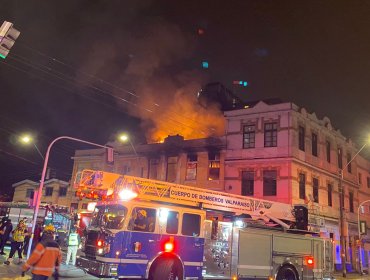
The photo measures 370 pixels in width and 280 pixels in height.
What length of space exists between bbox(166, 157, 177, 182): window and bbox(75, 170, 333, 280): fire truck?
55.6 feet

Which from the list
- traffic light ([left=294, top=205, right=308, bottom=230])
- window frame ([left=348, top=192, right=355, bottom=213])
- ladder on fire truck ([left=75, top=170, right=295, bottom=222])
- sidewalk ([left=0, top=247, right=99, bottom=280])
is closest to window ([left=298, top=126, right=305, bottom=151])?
window frame ([left=348, top=192, right=355, bottom=213])

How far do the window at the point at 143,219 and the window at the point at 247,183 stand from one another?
17301mm

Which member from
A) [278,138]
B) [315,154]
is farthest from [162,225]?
[315,154]

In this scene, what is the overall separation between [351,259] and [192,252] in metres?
25.5

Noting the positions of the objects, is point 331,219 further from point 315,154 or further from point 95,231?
point 95,231

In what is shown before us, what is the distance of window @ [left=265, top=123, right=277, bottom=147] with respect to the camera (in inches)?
1040

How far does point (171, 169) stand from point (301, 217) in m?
16.8

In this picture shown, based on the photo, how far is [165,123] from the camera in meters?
35.8

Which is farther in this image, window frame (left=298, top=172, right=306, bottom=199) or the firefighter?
window frame (left=298, top=172, right=306, bottom=199)

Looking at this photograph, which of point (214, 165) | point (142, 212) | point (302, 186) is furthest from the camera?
point (214, 165)

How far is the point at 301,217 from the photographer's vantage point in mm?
14453

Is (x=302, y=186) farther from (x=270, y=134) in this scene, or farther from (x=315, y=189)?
(x=270, y=134)

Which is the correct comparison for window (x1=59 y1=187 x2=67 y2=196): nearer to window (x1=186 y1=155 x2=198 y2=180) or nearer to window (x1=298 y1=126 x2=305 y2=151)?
window (x1=186 y1=155 x2=198 y2=180)

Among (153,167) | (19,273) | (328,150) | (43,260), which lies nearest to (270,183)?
(328,150)
